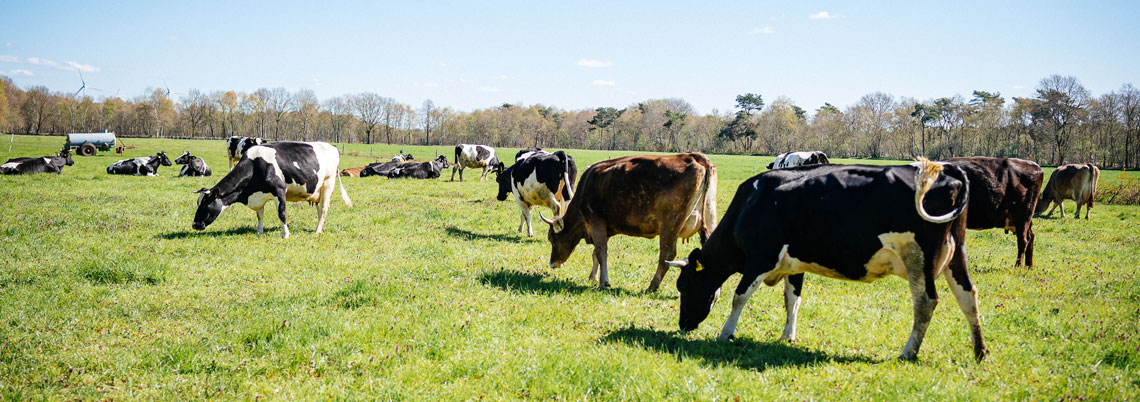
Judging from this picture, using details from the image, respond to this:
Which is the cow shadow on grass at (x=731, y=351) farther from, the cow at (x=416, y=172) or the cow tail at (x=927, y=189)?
the cow at (x=416, y=172)

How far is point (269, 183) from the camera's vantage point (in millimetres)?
12664

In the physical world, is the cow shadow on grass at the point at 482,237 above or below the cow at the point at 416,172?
below

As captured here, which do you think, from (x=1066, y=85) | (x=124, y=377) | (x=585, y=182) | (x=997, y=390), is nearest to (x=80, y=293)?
(x=124, y=377)

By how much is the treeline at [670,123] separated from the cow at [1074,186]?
64.5 metres

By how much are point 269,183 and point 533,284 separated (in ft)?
24.8

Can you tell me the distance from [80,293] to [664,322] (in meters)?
7.49

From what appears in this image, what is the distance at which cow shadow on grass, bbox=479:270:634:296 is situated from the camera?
8125 mm

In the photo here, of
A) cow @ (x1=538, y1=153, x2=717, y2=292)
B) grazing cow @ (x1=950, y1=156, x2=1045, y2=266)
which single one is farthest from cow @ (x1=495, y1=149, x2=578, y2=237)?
grazing cow @ (x1=950, y1=156, x2=1045, y2=266)

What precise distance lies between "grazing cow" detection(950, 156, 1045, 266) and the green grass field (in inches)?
30.8

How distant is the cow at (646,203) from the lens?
7.91 meters

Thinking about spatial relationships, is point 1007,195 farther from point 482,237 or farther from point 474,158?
point 474,158

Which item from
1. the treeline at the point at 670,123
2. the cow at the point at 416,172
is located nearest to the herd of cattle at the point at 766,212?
the cow at the point at 416,172

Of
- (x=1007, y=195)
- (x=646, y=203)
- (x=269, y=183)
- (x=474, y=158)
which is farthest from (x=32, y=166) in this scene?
(x=1007, y=195)

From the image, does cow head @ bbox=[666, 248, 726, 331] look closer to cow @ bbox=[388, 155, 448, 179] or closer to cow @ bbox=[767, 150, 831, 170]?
cow @ bbox=[767, 150, 831, 170]
